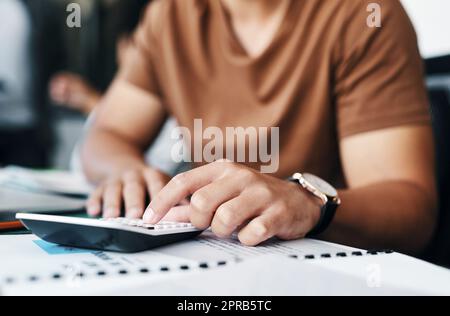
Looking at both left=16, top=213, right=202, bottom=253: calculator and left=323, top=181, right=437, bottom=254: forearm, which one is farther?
left=323, top=181, right=437, bottom=254: forearm

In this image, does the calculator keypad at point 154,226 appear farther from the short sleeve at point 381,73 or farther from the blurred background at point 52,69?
the blurred background at point 52,69

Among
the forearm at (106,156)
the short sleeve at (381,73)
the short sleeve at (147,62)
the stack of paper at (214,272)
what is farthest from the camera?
the short sleeve at (147,62)

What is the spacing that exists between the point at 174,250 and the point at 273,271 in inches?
3.9

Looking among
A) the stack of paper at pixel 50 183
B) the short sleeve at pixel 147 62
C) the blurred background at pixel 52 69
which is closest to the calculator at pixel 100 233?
the stack of paper at pixel 50 183

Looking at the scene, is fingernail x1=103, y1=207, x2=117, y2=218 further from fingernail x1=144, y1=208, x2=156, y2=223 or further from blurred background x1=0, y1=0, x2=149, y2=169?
blurred background x1=0, y1=0, x2=149, y2=169

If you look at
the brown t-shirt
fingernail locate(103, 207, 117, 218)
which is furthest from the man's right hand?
the brown t-shirt

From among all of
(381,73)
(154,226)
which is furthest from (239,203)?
(381,73)

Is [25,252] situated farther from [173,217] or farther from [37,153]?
[37,153]

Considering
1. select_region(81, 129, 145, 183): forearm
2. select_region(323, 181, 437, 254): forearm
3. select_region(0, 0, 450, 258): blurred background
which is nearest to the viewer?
select_region(323, 181, 437, 254): forearm

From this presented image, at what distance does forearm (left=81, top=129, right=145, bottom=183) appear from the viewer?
2.76 ft

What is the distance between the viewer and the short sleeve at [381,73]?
715 mm

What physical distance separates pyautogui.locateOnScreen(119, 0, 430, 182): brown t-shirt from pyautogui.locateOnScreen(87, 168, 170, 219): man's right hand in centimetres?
27
